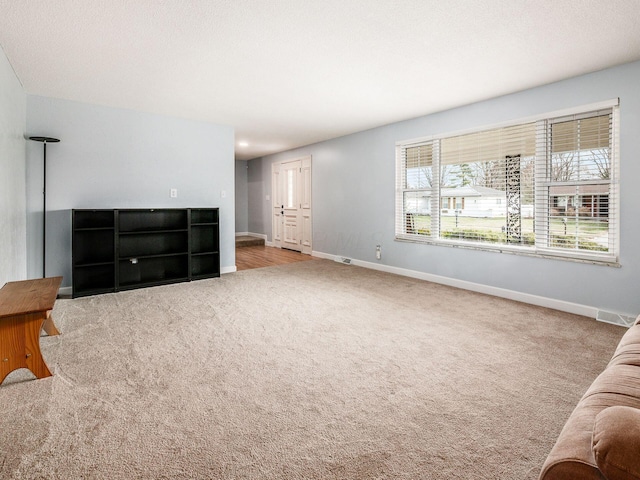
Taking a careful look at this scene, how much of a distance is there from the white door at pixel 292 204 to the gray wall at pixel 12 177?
4.76 metres

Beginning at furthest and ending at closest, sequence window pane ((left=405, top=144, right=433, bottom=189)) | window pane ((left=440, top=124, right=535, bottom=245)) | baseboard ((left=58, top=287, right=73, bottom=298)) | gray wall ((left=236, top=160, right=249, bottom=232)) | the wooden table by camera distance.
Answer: gray wall ((left=236, top=160, right=249, bottom=232))
window pane ((left=405, top=144, right=433, bottom=189))
baseboard ((left=58, top=287, right=73, bottom=298))
window pane ((left=440, top=124, right=535, bottom=245))
the wooden table

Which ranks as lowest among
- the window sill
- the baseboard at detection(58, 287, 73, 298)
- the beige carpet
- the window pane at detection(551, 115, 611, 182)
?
the beige carpet

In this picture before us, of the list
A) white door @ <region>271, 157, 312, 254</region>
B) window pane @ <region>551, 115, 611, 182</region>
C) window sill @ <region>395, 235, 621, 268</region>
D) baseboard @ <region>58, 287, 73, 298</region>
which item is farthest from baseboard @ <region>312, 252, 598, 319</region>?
baseboard @ <region>58, 287, 73, 298</region>

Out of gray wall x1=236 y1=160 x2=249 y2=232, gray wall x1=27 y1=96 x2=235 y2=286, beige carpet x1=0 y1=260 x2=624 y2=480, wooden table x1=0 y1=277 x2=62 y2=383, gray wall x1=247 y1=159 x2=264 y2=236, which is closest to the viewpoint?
beige carpet x1=0 y1=260 x2=624 y2=480

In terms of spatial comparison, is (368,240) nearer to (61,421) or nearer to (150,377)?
(150,377)

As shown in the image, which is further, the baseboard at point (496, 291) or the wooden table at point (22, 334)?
the baseboard at point (496, 291)

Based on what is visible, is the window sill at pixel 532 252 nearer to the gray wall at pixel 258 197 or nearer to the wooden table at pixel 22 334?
the wooden table at pixel 22 334

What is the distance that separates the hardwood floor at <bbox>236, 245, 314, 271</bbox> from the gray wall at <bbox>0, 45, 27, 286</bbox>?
3.04 meters

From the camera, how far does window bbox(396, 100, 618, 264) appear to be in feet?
11.4

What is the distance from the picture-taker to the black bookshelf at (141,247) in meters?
4.38

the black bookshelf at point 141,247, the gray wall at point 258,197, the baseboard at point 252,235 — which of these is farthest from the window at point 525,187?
the baseboard at point 252,235

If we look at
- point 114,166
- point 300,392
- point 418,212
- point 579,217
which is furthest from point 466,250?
point 114,166

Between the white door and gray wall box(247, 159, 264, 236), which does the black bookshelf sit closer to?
the white door

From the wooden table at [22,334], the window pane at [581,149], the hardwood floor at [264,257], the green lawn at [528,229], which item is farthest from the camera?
the hardwood floor at [264,257]
